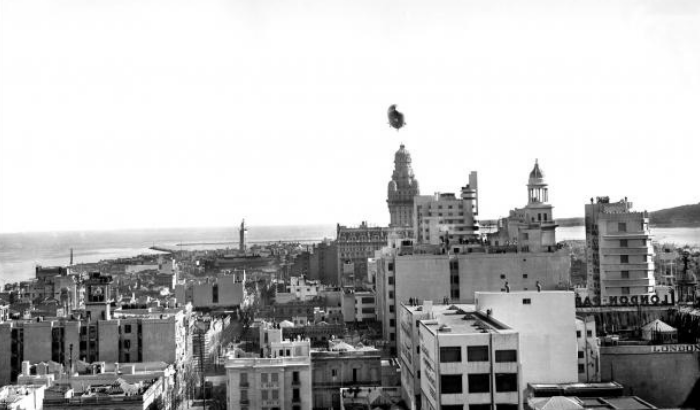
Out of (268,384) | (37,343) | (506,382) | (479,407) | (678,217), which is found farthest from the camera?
(678,217)

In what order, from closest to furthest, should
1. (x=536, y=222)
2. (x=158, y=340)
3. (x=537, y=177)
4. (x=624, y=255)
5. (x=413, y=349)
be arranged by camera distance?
(x=413, y=349) < (x=158, y=340) < (x=624, y=255) < (x=536, y=222) < (x=537, y=177)

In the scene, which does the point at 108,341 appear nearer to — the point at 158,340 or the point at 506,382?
the point at 158,340

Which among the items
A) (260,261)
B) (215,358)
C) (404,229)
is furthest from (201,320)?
(260,261)

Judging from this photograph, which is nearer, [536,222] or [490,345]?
[490,345]

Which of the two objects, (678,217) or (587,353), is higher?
(678,217)

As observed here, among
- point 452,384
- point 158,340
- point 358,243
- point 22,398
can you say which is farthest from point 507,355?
point 358,243

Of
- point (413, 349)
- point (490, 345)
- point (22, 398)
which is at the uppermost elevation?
point (490, 345)

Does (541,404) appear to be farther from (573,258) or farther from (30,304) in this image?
(573,258)

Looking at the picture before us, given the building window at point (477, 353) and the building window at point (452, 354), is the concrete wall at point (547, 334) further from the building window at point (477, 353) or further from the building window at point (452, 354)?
the building window at point (452, 354)
